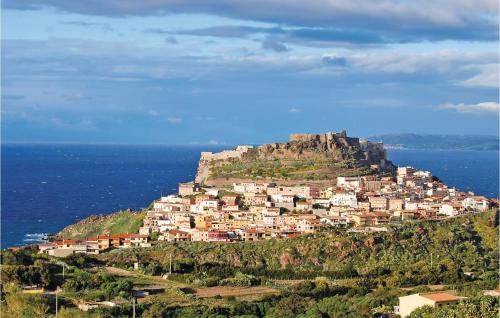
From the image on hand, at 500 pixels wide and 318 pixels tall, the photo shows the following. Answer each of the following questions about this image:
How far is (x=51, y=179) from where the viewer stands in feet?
351

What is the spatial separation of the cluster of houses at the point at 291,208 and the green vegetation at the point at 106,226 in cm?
127

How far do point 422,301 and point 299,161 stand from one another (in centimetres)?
3559

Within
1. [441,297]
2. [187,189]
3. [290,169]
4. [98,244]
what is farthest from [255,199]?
[441,297]

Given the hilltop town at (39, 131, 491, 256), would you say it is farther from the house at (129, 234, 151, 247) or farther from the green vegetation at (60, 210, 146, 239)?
the green vegetation at (60, 210, 146, 239)

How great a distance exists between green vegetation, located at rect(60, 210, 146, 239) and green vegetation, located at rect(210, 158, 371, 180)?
827 centimetres

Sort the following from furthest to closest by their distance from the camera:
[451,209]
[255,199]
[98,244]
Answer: [255,199] → [451,209] → [98,244]

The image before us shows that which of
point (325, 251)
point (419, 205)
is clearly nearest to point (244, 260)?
point (325, 251)

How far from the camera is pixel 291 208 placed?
5362 centimetres

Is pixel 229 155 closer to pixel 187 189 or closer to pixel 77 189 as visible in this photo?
pixel 187 189

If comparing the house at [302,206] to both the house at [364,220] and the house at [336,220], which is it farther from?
the house at [364,220]

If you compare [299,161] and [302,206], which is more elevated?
[299,161]

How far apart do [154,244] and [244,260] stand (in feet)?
18.1

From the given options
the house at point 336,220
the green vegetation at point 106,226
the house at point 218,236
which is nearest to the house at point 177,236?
the house at point 218,236

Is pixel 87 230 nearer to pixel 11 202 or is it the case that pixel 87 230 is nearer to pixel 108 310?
pixel 11 202
